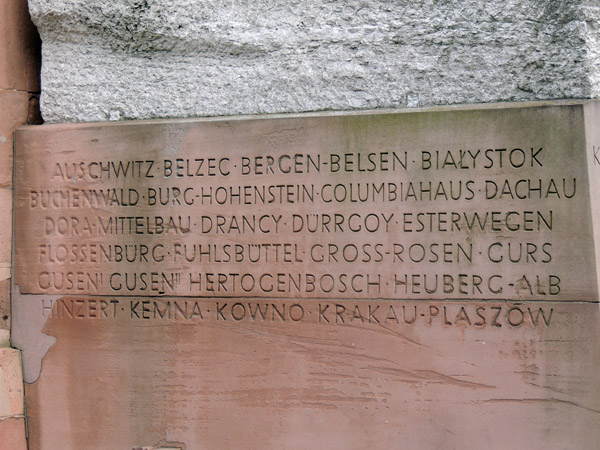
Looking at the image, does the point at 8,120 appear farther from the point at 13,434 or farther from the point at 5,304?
the point at 13,434

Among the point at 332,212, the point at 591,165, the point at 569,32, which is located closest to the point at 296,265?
the point at 332,212

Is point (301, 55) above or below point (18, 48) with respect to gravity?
below

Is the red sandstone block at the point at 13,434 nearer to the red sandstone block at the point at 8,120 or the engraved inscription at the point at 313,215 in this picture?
the engraved inscription at the point at 313,215

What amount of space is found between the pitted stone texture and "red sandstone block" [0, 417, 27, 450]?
4.69ft

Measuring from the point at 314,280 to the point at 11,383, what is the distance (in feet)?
4.88

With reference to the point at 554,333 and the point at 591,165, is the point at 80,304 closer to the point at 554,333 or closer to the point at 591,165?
the point at 554,333

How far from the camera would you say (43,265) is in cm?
310

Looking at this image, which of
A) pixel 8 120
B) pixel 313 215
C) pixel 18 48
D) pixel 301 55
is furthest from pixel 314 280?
pixel 18 48

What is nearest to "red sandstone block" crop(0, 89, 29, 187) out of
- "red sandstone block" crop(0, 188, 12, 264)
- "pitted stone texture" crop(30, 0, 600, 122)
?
"red sandstone block" crop(0, 188, 12, 264)

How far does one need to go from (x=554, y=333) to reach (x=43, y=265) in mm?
2301

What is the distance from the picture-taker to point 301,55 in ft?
9.66

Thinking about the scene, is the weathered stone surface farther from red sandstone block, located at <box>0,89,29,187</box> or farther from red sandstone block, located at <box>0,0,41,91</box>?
red sandstone block, located at <box>0,0,41,91</box>

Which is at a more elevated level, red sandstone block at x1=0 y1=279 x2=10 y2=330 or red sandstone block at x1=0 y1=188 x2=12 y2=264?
red sandstone block at x1=0 y1=188 x2=12 y2=264

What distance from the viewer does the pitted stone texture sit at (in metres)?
2.77
